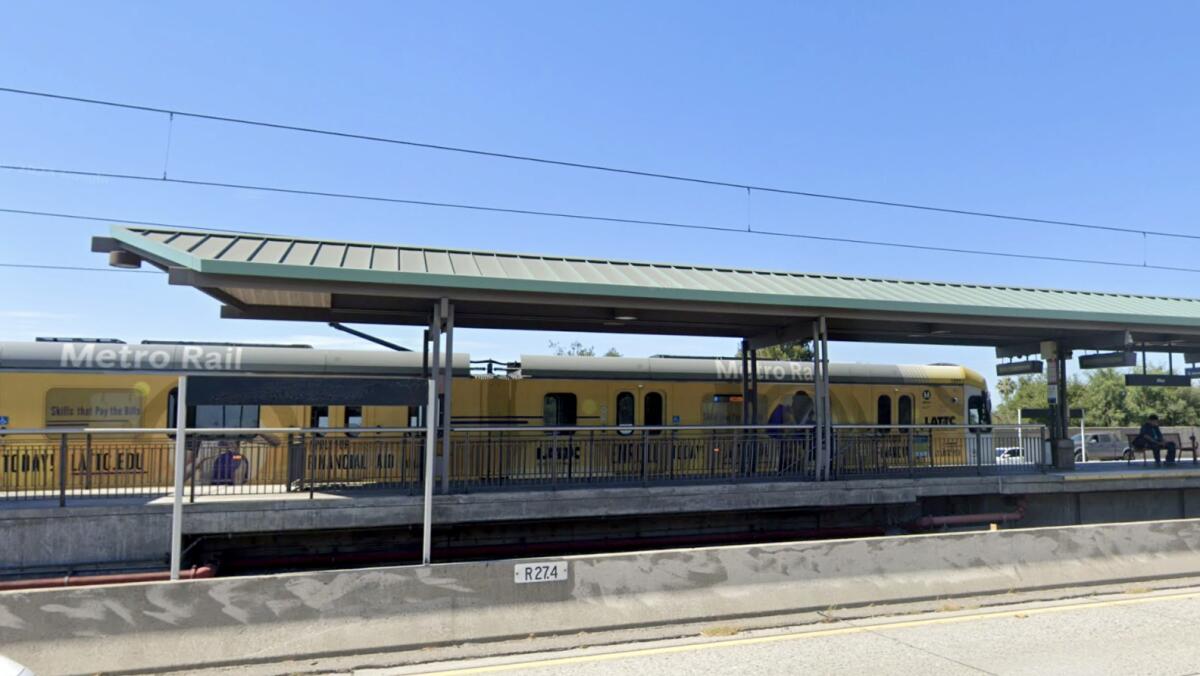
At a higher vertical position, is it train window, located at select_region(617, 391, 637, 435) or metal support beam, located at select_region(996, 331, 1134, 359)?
metal support beam, located at select_region(996, 331, 1134, 359)

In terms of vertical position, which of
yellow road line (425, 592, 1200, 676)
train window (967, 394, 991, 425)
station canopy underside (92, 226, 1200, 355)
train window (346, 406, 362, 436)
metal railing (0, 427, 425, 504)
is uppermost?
station canopy underside (92, 226, 1200, 355)

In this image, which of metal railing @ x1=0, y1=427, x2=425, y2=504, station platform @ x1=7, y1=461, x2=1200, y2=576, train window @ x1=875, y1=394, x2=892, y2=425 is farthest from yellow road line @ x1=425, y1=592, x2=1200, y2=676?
train window @ x1=875, y1=394, x2=892, y2=425

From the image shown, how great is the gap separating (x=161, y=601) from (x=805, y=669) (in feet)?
18.4

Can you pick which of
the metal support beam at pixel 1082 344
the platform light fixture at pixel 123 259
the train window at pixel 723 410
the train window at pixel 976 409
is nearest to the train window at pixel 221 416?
the platform light fixture at pixel 123 259

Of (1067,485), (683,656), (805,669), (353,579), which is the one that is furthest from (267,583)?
(1067,485)

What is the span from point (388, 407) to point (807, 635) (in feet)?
36.1

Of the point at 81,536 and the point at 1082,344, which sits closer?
the point at 81,536

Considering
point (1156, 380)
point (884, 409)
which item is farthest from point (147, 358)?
point (1156, 380)

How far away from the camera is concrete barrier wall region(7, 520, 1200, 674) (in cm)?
688

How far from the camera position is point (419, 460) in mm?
11922

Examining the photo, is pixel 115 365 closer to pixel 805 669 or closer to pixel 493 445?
pixel 493 445

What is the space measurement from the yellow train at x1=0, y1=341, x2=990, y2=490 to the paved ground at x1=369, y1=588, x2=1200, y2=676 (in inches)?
196

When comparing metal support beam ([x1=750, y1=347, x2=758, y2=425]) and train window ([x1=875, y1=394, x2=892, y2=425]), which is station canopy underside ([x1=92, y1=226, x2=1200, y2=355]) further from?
train window ([x1=875, y1=394, x2=892, y2=425])

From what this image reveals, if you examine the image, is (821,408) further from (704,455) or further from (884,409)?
(884,409)
